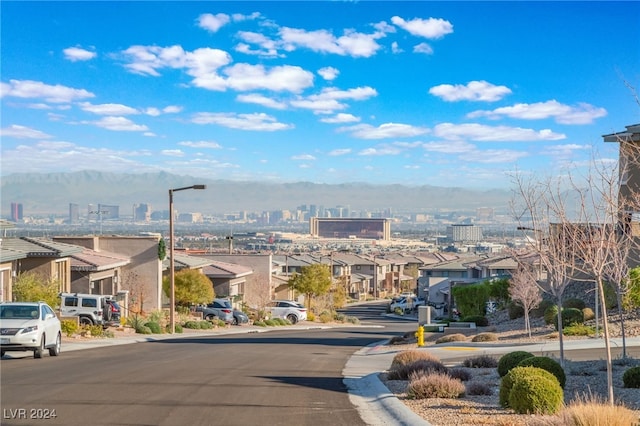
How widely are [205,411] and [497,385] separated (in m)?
6.33

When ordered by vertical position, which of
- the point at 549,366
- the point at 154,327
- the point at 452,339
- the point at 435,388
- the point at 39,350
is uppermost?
the point at 549,366

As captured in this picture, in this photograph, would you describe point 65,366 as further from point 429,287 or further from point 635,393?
point 429,287

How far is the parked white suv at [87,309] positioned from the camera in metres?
35.3

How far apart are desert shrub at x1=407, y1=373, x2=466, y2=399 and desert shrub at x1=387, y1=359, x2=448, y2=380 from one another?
67.6 inches

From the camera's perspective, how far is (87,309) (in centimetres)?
3588

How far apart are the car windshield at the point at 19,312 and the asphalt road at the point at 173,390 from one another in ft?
3.85

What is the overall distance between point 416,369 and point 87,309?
75.3 feet

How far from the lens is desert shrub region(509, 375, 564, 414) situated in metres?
12.0

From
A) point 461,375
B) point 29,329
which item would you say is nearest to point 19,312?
point 29,329

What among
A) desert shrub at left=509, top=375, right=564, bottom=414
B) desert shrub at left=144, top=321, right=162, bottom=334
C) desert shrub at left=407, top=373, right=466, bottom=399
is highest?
desert shrub at left=509, top=375, right=564, bottom=414

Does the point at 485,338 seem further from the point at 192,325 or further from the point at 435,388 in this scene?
the point at 192,325

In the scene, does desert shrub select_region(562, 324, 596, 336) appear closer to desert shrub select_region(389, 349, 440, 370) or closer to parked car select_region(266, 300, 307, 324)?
desert shrub select_region(389, 349, 440, 370)

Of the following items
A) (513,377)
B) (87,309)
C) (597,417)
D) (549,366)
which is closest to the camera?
(597,417)

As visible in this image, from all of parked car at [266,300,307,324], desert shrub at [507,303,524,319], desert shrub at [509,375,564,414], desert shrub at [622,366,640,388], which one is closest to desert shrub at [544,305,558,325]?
desert shrub at [507,303,524,319]
